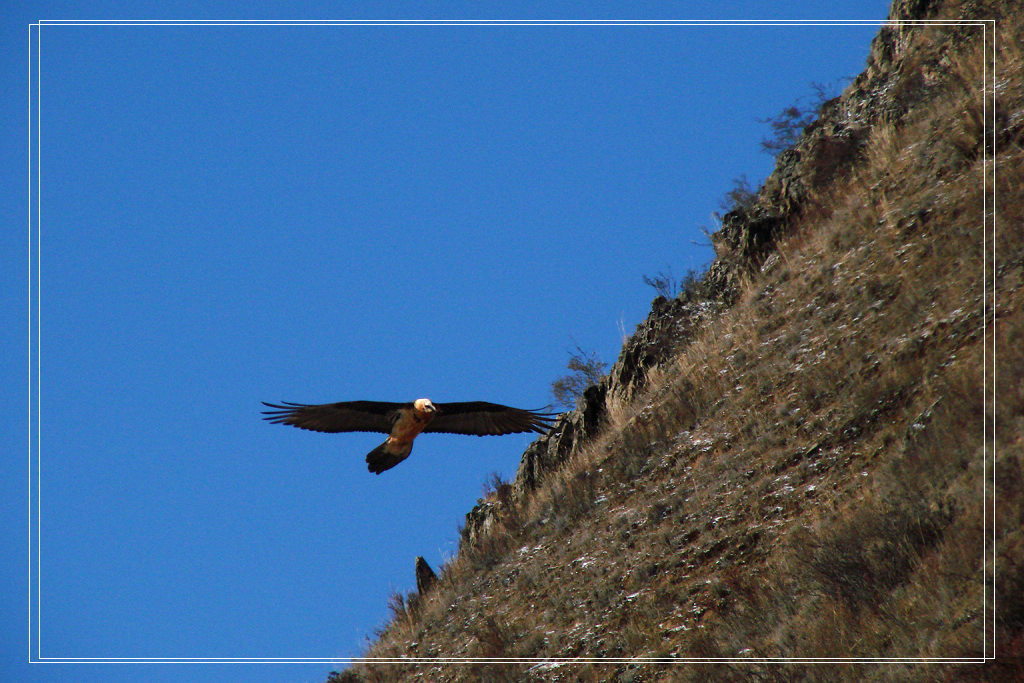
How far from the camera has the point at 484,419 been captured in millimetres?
15148

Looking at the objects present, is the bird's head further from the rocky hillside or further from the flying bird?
the rocky hillside

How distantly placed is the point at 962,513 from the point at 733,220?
11.3 m

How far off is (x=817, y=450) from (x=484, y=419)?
19.6 feet

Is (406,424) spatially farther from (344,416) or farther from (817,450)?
(817,450)

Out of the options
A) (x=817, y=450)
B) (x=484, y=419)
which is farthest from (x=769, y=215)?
(x=817, y=450)

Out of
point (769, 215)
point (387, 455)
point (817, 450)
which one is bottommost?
point (817, 450)

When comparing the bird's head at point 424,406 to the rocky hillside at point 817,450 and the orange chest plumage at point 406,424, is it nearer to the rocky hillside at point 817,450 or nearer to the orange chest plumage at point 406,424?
the orange chest plumage at point 406,424

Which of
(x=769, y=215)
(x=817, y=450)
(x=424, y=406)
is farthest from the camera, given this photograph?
(x=769, y=215)

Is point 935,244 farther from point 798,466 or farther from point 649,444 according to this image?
point 649,444

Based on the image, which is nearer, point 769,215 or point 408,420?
point 408,420

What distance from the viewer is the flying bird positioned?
1465 centimetres

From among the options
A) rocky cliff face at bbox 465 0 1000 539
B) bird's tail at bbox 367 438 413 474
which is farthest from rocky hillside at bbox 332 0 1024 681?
bird's tail at bbox 367 438 413 474

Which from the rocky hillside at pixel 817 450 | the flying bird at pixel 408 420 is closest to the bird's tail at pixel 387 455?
the flying bird at pixel 408 420

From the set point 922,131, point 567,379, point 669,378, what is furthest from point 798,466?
point 567,379
